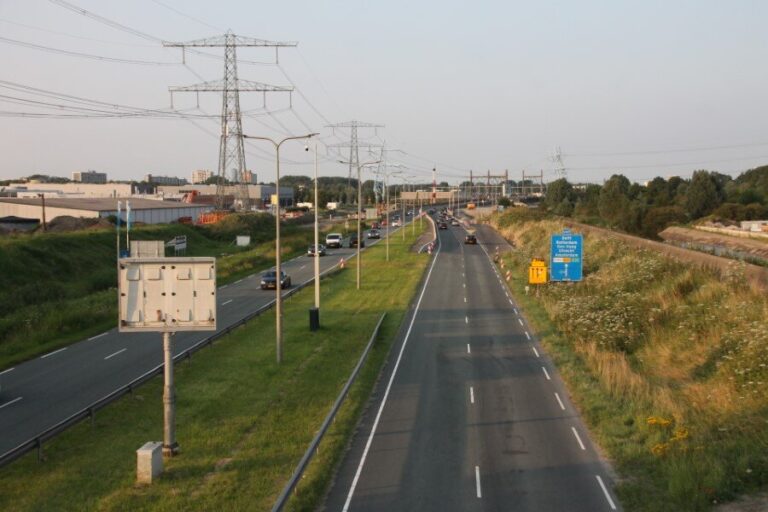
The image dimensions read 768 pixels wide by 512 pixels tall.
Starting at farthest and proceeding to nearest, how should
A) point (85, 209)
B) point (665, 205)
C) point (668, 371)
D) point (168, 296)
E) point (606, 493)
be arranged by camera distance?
point (665, 205)
point (85, 209)
point (668, 371)
point (168, 296)
point (606, 493)

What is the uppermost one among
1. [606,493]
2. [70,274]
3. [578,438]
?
[70,274]

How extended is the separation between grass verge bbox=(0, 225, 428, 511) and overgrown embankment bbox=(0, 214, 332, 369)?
9269 millimetres

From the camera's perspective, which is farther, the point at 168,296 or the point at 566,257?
the point at 566,257

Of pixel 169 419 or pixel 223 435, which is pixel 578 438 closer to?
pixel 223 435

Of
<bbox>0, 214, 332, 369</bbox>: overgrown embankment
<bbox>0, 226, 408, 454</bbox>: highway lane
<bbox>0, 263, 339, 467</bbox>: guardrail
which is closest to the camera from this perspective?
<bbox>0, 263, 339, 467</bbox>: guardrail

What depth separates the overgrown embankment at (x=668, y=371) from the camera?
17.4 meters

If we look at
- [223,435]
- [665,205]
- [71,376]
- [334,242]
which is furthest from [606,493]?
[665,205]

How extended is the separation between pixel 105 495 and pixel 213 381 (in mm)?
10957

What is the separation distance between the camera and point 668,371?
1161 inches

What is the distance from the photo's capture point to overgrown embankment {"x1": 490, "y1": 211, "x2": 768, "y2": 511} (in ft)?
57.0

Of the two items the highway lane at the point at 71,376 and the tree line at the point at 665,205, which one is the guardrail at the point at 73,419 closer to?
the highway lane at the point at 71,376

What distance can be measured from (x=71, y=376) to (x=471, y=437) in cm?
1619

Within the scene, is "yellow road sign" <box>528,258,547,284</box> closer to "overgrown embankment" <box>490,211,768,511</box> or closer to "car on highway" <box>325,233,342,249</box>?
"overgrown embankment" <box>490,211,768,511</box>

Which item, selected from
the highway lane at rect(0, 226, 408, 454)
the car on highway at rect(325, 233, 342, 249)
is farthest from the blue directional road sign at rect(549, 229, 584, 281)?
the car on highway at rect(325, 233, 342, 249)
